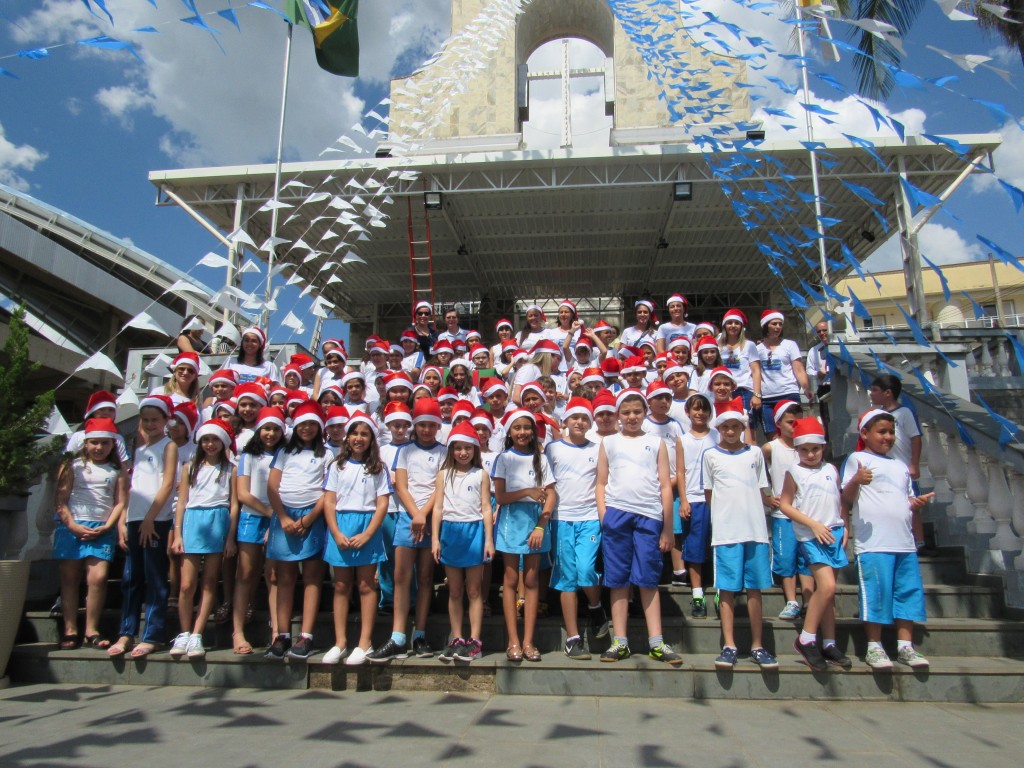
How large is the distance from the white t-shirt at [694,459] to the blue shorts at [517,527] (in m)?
1.25

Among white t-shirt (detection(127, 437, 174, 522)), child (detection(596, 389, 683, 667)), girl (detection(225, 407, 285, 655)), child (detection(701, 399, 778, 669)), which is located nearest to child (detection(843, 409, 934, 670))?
child (detection(701, 399, 778, 669))

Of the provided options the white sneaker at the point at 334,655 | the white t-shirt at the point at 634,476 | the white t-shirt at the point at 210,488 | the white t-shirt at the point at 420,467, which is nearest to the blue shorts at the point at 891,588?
the white t-shirt at the point at 634,476

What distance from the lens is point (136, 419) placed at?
7172 millimetres

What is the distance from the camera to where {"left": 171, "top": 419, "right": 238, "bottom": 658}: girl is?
474 cm

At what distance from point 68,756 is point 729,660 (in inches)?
140

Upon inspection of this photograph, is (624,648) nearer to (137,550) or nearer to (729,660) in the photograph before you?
(729,660)

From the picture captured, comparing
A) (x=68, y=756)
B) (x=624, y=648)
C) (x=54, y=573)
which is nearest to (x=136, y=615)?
(x=54, y=573)

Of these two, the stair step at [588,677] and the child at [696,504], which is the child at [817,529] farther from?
the child at [696,504]

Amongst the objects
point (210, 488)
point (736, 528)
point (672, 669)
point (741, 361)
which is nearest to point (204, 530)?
point (210, 488)

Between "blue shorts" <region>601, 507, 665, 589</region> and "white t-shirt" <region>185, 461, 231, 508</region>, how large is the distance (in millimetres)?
2763

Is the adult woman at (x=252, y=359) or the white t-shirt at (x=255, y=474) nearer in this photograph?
the white t-shirt at (x=255, y=474)

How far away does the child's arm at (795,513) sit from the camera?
4.34 m

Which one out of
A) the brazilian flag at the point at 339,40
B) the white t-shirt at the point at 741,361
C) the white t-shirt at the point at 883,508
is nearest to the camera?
the white t-shirt at the point at 883,508

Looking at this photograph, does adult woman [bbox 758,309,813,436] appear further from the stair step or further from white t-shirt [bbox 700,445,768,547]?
the stair step
